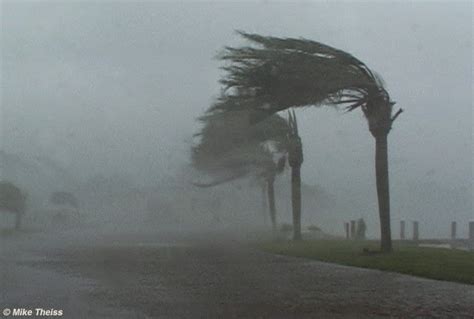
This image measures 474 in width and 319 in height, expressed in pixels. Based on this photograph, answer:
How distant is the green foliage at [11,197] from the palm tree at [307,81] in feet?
97.8

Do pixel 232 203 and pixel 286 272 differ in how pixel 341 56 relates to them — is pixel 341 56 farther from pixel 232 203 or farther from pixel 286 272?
pixel 232 203

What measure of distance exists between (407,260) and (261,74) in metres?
6.02

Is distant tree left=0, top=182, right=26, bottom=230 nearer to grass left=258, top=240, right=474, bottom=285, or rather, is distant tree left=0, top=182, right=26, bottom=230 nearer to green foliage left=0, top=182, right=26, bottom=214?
green foliage left=0, top=182, right=26, bottom=214

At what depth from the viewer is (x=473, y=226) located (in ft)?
99.7

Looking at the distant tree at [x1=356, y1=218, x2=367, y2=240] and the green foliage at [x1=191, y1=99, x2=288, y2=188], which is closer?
the green foliage at [x1=191, y1=99, x2=288, y2=188]

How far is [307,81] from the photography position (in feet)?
65.2

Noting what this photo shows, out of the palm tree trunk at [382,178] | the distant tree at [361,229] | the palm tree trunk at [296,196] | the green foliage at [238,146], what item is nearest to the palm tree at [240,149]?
the green foliage at [238,146]

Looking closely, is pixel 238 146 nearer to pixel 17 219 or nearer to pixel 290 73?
pixel 290 73

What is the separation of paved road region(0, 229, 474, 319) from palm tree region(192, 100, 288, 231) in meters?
9.39

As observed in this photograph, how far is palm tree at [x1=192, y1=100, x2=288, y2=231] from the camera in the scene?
30609mm

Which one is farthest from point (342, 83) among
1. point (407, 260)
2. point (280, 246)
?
point (280, 246)

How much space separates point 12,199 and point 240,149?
1979 centimetres

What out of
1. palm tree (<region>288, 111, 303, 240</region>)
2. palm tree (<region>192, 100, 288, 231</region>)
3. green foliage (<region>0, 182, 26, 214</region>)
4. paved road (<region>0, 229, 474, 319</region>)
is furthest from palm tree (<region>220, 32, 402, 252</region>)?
green foliage (<region>0, 182, 26, 214</region>)

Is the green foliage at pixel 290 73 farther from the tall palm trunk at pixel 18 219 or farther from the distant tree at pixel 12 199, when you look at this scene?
the tall palm trunk at pixel 18 219
